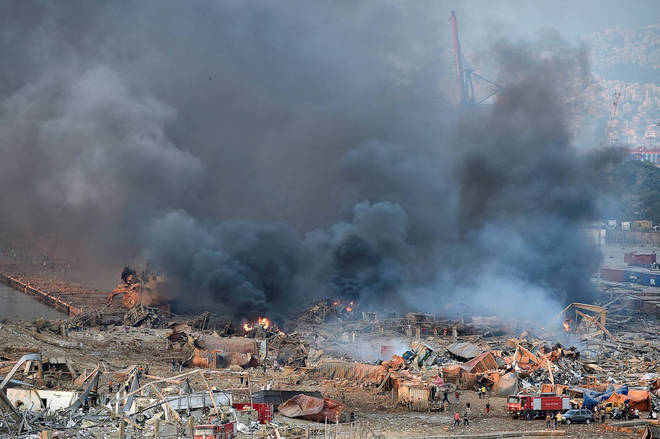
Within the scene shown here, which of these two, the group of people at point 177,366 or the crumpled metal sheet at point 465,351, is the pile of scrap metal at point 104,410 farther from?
the crumpled metal sheet at point 465,351

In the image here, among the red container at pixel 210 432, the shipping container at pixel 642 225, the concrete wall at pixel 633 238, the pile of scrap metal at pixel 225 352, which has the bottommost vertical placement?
the red container at pixel 210 432

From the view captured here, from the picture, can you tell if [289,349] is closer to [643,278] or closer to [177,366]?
[177,366]

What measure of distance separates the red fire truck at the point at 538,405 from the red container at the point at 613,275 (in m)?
47.0

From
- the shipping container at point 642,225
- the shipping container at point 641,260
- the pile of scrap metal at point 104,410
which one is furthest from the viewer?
the shipping container at point 642,225

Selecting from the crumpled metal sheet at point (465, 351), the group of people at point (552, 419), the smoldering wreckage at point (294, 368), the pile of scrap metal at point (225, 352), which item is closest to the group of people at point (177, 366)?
the smoldering wreckage at point (294, 368)

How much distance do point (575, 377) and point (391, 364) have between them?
8.14 meters

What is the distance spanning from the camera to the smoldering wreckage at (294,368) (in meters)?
23.3

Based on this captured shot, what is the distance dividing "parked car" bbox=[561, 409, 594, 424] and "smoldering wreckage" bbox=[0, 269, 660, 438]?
2.84ft

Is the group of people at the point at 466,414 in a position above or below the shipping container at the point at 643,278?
below

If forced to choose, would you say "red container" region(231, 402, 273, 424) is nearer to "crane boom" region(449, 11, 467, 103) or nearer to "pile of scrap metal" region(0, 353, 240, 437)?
"pile of scrap metal" region(0, 353, 240, 437)

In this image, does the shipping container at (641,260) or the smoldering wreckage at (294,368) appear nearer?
the smoldering wreckage at (294,368)

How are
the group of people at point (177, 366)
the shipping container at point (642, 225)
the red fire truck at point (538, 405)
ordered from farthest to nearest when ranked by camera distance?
the shipping container at point (642, 225) → the group of people at point (177, 366) → the red fire truck at point (538, 405)

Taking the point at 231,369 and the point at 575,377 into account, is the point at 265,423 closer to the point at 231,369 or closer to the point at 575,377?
the point at 231,369

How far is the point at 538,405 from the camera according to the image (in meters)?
28.3
